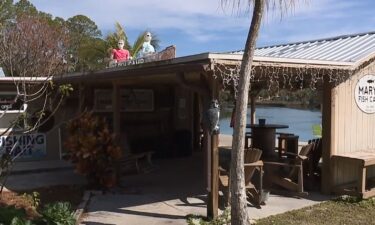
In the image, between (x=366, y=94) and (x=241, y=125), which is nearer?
(x=241, y=125)

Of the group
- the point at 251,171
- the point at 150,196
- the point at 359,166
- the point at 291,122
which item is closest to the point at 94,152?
the point at 150,196

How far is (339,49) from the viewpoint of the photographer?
9125 mm

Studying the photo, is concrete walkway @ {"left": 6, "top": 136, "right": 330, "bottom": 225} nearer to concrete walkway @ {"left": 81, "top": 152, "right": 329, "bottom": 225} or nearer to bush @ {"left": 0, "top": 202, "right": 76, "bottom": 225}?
concrete walkway @ {"left": 81, "top": 152, "right": 329, "bottom": 225}

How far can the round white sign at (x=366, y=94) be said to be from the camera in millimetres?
8383

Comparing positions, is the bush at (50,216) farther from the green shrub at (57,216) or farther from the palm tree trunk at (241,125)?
the palm tree trunk at (241,125)

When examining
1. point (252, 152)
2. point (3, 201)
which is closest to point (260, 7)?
point (252, 152)

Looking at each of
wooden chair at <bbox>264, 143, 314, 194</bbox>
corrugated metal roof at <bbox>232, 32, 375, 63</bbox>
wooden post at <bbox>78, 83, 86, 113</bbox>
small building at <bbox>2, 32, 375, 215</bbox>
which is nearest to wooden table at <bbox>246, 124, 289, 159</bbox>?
small building at <bbox>2, 32, 375, 215</bbox>

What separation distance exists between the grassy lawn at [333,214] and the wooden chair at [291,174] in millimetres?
634

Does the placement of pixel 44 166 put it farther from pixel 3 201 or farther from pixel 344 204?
pixel 344 204

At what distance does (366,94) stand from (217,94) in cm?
361

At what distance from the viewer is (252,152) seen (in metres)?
7.13

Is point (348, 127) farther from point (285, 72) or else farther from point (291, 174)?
point (285, 72)

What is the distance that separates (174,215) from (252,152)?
4.98 feet

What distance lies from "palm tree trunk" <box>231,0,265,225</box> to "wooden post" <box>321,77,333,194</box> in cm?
339
